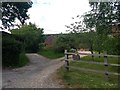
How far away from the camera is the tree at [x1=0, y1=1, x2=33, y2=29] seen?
26.7m

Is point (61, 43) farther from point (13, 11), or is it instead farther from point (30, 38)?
point (13, 11)

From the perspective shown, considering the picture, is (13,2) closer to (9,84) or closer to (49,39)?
(9,84)

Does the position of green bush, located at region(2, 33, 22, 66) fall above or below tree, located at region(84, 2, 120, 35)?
below

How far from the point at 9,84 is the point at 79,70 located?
5.12m

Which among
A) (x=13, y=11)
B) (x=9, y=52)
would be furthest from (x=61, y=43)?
(x=9, y=52)

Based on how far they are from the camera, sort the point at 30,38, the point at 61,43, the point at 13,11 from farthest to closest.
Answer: the point at 61,43
the point at 30,38
the point at 13,11

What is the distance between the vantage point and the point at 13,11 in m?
27.7

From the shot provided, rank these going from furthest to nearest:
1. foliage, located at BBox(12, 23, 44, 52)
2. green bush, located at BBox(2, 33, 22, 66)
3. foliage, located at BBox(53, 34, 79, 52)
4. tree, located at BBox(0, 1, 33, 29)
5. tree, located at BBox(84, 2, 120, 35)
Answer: foliage, located at BBox(53, 34, 79, 52) → foliage, located at BBox(12, 23, 44, 52) → tree, located at BBox(0, 1, 33, 29) → green bush, located at BBox(2, 33, 22, 66) → tree, located at BBox(84, 2, 120, 35)

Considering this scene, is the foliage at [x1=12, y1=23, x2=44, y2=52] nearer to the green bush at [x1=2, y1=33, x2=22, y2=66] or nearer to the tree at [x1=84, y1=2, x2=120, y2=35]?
the green bush at [x1=2, y1=33, x2=22, y2=66]

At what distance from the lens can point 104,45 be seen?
17.0m

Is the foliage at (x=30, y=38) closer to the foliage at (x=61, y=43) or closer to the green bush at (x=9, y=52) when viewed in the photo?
the foliage at (x=61, y=43)

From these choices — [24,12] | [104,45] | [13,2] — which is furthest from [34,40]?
[104,45]

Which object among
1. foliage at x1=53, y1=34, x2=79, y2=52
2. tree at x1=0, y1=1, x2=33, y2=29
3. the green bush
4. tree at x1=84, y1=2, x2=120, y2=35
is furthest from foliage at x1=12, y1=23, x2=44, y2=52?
tree at x1=84, y1=2, x2=120, y2=35

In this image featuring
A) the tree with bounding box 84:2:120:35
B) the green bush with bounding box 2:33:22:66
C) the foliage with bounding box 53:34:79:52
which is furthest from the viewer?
the foliage with bounding box 53:34:79:52
